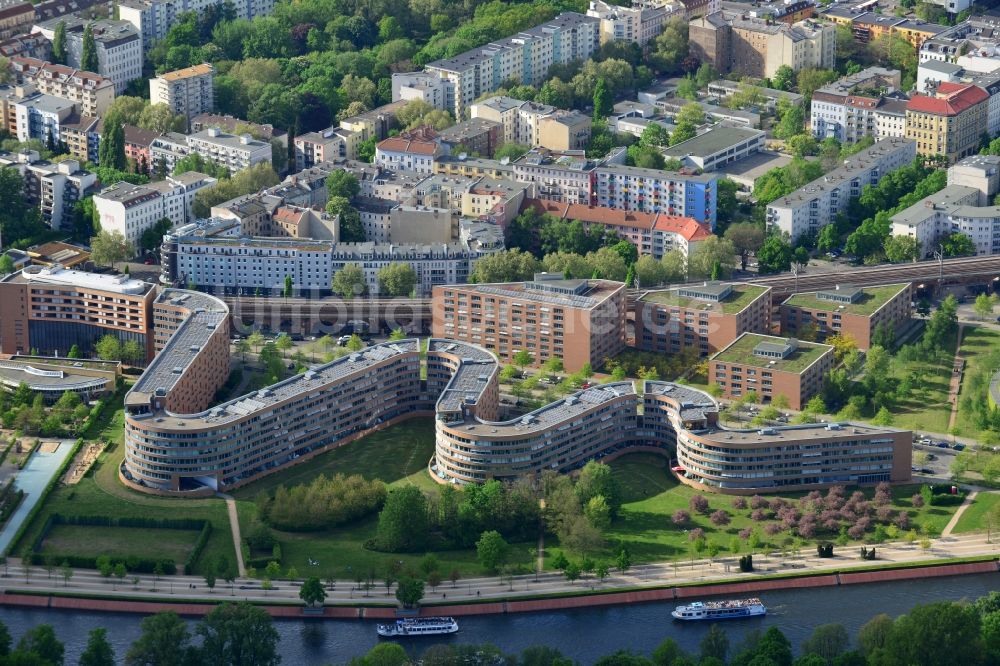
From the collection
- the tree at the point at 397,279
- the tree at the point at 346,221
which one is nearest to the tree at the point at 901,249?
the tree at the point at 397,279

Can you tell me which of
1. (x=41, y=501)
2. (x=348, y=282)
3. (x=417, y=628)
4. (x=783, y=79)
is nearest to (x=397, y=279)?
(x=348, y=282)

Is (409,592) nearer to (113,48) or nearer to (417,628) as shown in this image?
(417,628)

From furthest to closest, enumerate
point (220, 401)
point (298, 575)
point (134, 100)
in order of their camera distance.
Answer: point (134, 100) < point (220, 401) < point (298, 575)

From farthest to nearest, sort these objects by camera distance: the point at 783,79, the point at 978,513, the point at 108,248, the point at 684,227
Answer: the point at 783,79 → the point at 684,227 → the point at 108,248 → the point at 978,513

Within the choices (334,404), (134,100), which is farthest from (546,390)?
(134,100)

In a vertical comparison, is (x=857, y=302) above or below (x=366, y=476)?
above

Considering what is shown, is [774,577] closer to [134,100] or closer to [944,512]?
[944,512]
